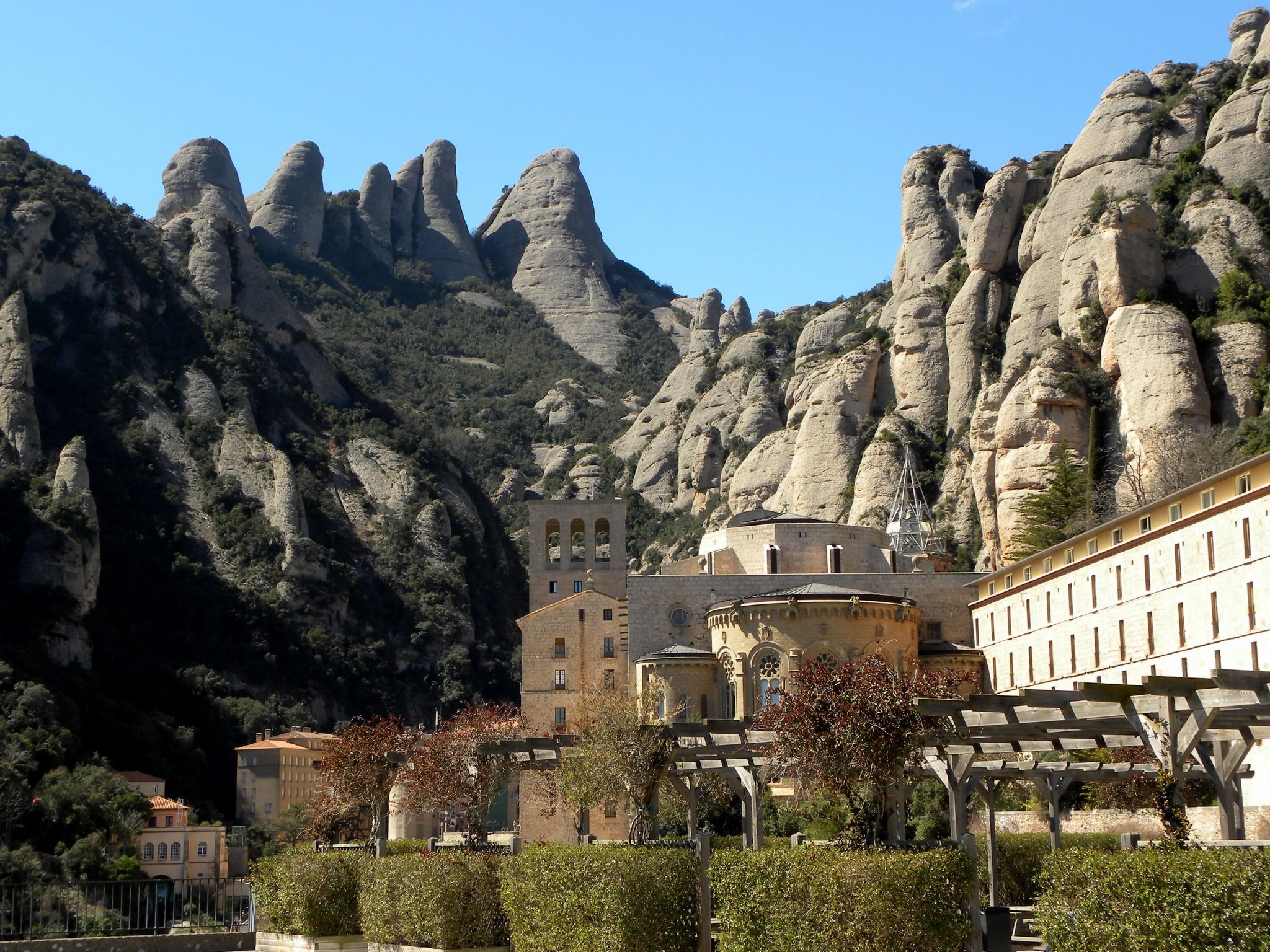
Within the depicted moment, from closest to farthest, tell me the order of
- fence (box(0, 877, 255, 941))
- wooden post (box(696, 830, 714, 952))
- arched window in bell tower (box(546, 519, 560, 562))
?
1. wooden post (box(696, 830, 714, 952))
2. fence (box(0, 877, 255, 941))
3. arched window in bell tower (box(546, 519, 560, 562))

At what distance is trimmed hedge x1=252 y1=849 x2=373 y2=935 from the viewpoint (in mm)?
28469

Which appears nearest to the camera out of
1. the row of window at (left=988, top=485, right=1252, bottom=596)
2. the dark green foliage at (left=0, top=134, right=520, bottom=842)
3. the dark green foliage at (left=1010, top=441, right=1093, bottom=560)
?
the row of window at (left=988, top=485, right=1252, bottom=596)

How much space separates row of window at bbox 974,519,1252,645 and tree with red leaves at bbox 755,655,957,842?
1024 inches

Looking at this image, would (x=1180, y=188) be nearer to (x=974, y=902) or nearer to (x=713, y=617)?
(x=713, y=617)

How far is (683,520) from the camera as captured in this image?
385 ft

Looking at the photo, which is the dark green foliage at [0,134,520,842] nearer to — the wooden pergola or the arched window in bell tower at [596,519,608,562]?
the arched window in bell tower at [596,519,608,562]

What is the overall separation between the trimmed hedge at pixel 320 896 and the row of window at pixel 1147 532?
90.5 ft

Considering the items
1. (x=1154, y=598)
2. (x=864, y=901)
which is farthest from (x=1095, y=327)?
(x=864, y=901)

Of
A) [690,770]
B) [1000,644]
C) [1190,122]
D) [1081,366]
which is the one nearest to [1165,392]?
[1081,366]

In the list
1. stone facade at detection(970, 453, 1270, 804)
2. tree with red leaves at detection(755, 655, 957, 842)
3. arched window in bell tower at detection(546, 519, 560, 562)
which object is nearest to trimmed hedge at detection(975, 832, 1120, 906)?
stone facade at detection(970, 453, 1270, 804)

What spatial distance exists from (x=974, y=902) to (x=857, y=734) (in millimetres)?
2591

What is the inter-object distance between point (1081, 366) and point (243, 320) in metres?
86.8

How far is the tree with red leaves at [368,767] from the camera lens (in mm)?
33438

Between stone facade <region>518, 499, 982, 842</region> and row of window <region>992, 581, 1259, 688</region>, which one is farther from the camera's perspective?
stone facade <region>518, 499, 982, 842</region>
